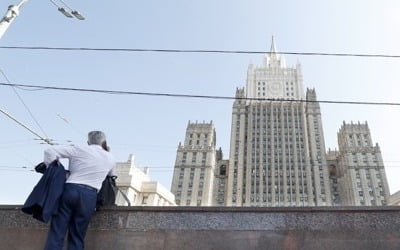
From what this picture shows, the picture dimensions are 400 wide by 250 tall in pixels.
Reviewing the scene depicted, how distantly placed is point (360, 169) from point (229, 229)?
97446 mm

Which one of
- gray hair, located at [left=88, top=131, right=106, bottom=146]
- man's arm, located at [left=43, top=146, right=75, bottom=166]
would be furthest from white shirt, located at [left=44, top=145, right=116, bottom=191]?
gray hair, located at [left=88, top=131, right=106, bottom=146]

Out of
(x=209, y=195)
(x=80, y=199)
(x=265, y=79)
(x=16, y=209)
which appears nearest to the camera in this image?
(x=80, y=199)

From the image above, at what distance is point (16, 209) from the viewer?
423 centimetres

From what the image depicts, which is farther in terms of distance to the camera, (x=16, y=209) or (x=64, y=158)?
(x=16, y=209)

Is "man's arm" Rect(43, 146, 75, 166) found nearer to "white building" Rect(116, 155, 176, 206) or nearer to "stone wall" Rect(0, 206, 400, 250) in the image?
"stone wall" Rect(0, 206, 400, 250)

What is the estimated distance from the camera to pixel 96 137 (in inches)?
152

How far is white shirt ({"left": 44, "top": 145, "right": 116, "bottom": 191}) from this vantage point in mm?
3387

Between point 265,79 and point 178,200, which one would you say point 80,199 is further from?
point 265,79

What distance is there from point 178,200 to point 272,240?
88.7m

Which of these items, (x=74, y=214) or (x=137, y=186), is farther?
(x=137, y=186)

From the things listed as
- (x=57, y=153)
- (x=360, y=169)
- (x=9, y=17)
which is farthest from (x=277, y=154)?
(x=57, y=153)

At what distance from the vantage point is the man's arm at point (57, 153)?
11.1ft

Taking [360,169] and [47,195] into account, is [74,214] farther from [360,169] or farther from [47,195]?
[360,169]

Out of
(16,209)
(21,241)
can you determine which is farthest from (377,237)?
(16,209)
